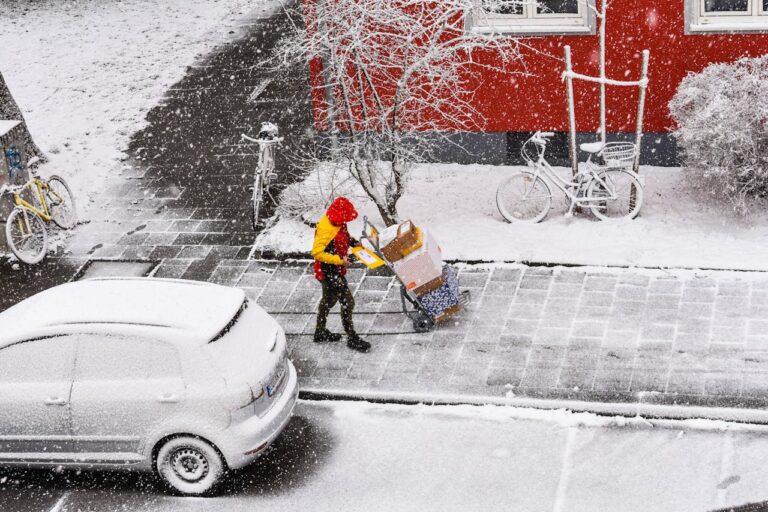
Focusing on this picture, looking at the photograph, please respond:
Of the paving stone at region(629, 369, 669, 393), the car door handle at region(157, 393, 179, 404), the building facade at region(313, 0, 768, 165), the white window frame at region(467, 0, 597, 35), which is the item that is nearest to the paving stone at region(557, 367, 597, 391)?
the paving stone at region(629, 369, 669, 393)

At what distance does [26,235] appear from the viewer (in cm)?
1386

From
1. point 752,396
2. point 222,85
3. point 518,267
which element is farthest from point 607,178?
point 222,85

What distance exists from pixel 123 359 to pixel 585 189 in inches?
263

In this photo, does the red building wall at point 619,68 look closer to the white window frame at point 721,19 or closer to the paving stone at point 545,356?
the white window frame at point 721,19

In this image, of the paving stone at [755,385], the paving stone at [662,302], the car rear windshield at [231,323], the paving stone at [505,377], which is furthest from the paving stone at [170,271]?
the paving stone at [755,385]

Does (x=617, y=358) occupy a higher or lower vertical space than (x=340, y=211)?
lower

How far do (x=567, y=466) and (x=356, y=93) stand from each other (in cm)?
619

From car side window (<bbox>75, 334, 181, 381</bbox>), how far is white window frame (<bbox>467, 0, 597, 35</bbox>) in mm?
7402

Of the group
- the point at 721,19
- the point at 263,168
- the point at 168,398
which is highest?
the point at 721,19

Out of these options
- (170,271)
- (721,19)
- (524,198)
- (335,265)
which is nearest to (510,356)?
(335,265)

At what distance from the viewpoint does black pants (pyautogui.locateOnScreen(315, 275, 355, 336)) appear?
1094 cm

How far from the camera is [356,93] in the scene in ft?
44.1

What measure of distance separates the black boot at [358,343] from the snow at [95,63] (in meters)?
6.08

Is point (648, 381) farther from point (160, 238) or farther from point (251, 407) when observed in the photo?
point (160, 238)
